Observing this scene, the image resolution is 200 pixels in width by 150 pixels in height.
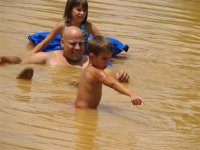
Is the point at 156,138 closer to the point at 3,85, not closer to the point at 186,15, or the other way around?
the point at 3,85

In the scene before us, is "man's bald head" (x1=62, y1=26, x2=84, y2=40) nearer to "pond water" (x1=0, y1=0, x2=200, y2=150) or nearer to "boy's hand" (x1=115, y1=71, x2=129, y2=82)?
"pond water" (x1=0, y1=0, x2=200, y2=150)

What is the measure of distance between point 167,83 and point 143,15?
4216mm

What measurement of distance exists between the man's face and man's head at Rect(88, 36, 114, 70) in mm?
1668

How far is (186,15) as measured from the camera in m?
12.0

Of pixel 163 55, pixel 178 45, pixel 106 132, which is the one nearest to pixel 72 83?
pixel 106 132

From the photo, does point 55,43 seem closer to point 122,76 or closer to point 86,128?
point 122,76

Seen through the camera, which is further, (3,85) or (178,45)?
(178,45)

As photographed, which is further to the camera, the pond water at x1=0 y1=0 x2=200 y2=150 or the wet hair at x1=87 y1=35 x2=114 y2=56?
the wet hair at x1=87 y1=35 x2=114 y2=56

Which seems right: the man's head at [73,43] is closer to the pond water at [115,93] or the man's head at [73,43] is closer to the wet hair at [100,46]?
the pond water at [115,93]

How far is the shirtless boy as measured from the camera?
19.5 feet

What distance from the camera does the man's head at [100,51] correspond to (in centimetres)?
595

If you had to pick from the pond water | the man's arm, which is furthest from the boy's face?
the man's arm

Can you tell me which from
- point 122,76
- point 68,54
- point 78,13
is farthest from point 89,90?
point 78,13

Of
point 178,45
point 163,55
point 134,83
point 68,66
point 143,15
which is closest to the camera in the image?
point 134,83
